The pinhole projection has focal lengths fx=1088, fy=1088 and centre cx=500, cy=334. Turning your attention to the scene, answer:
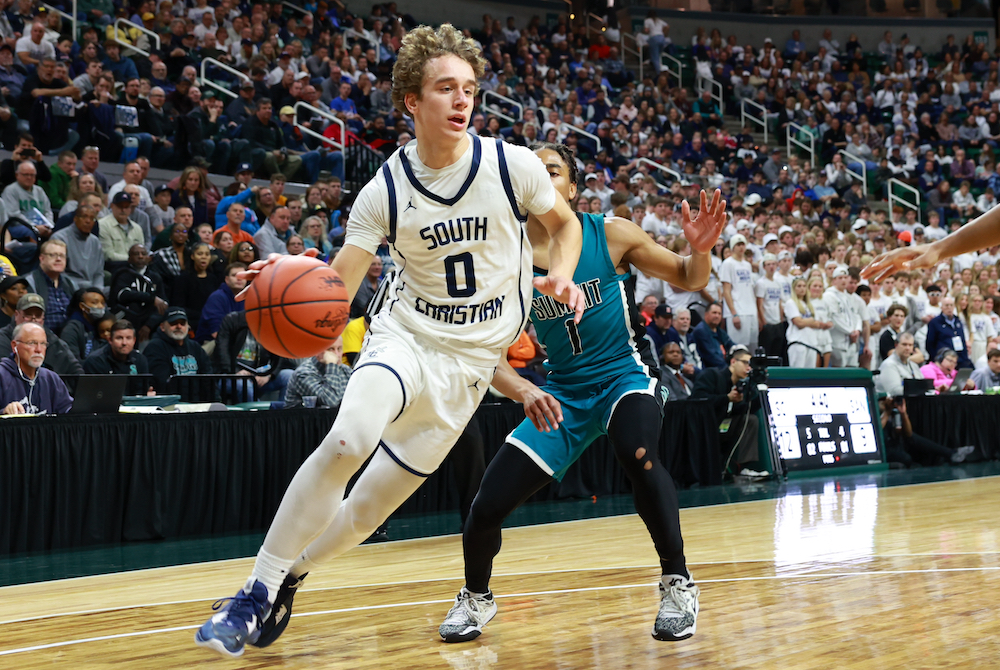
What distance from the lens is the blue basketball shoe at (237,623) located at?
324cm

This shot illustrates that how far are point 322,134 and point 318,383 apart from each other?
24.0 feet

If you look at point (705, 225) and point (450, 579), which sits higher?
point (705, 225)

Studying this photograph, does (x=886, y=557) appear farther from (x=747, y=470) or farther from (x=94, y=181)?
(x=94, y=181)

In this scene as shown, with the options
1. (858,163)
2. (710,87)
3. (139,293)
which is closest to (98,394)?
(139,293)

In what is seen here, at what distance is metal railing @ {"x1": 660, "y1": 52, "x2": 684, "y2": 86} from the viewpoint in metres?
26.1

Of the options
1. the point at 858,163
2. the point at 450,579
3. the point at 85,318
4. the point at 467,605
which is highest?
the point at 858,163

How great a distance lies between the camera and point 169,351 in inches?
354

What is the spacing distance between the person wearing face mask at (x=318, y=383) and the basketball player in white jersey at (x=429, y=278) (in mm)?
5069

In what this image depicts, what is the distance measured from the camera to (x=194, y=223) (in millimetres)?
11266

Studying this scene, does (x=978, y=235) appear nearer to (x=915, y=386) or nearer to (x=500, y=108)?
(x=915, y=386)

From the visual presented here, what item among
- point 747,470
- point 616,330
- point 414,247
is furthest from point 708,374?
point 414,247

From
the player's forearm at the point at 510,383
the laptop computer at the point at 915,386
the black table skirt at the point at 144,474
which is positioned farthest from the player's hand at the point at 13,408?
the laptop computer at the point at 915,386

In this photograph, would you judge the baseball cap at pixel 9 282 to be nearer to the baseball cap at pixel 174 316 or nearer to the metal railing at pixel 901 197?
the baseball cap at pixel 174 316

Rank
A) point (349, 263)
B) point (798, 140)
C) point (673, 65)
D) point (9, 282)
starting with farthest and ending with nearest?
point (673, 65) → point (798, 140) → point (9, 282) → point (349, 263)
